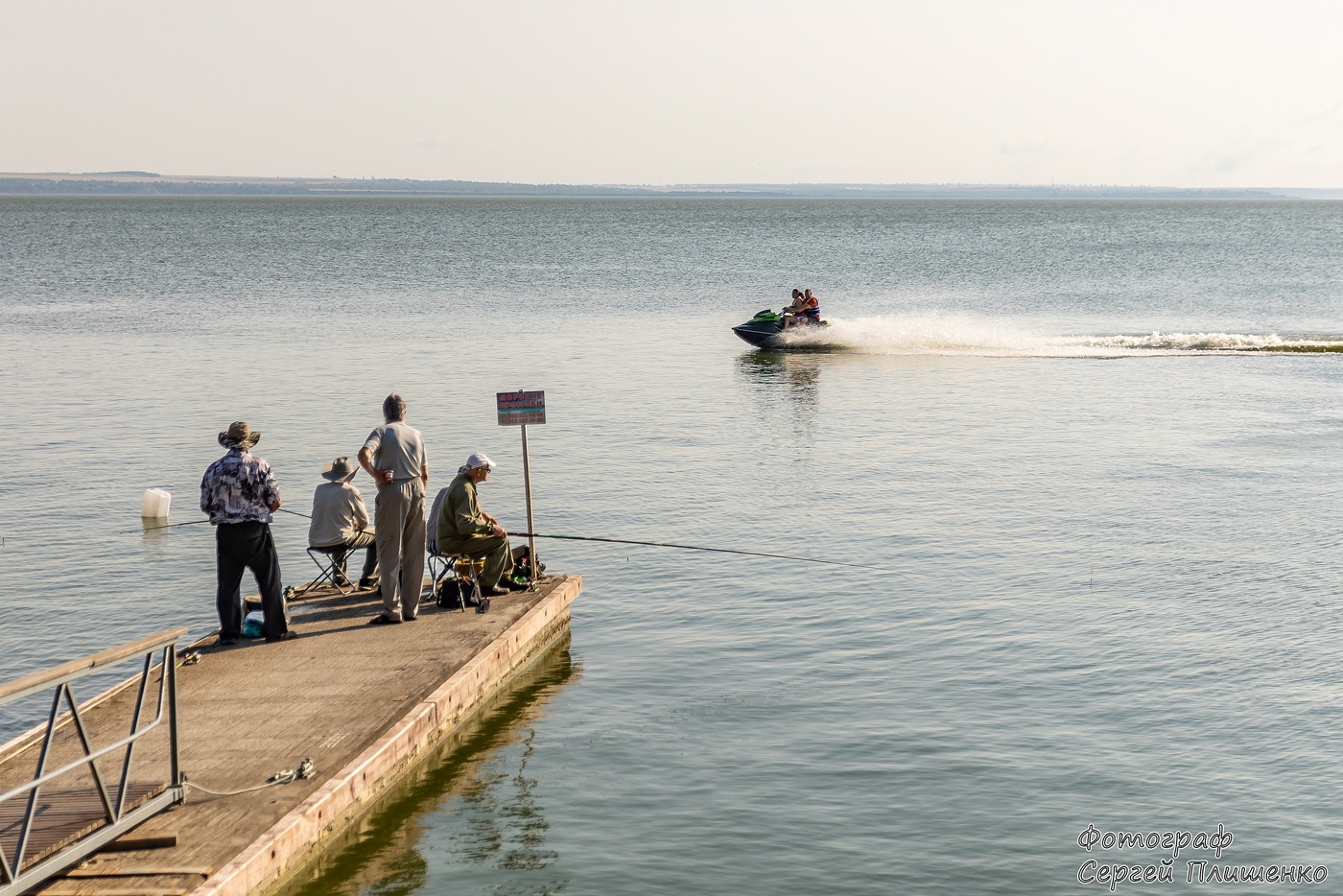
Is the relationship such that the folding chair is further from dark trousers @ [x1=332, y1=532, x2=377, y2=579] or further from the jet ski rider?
the jet ski rider

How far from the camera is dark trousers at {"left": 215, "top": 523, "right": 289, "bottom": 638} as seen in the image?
33.4 feet

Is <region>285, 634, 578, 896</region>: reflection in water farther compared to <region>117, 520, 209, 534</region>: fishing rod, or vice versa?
<region>117, 520, 209, 534</region>: fishing rod

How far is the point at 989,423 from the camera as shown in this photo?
81.0 ft

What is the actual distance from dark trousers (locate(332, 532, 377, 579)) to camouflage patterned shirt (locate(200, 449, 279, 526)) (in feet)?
6.56

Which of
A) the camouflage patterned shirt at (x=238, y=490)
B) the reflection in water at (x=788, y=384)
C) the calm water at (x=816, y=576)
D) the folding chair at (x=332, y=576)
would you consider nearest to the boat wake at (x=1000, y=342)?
the calm water at (x=816, y=576)

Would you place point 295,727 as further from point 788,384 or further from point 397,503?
point 788,384

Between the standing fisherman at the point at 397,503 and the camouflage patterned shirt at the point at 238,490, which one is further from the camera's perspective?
Result: the standing fisherman at the point at 397,503

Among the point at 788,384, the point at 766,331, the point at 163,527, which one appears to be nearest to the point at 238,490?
the point at 163,527

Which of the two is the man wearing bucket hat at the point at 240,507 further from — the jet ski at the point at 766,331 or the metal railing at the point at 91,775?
the jet ski at the point at 766,331

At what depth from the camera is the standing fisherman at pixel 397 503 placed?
35.2 feet

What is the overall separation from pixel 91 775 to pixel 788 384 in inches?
969

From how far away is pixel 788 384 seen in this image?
30750 mm

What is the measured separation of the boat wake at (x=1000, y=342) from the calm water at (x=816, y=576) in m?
0.20

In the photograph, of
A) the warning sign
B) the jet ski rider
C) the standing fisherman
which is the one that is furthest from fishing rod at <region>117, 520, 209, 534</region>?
the jet ski rider
